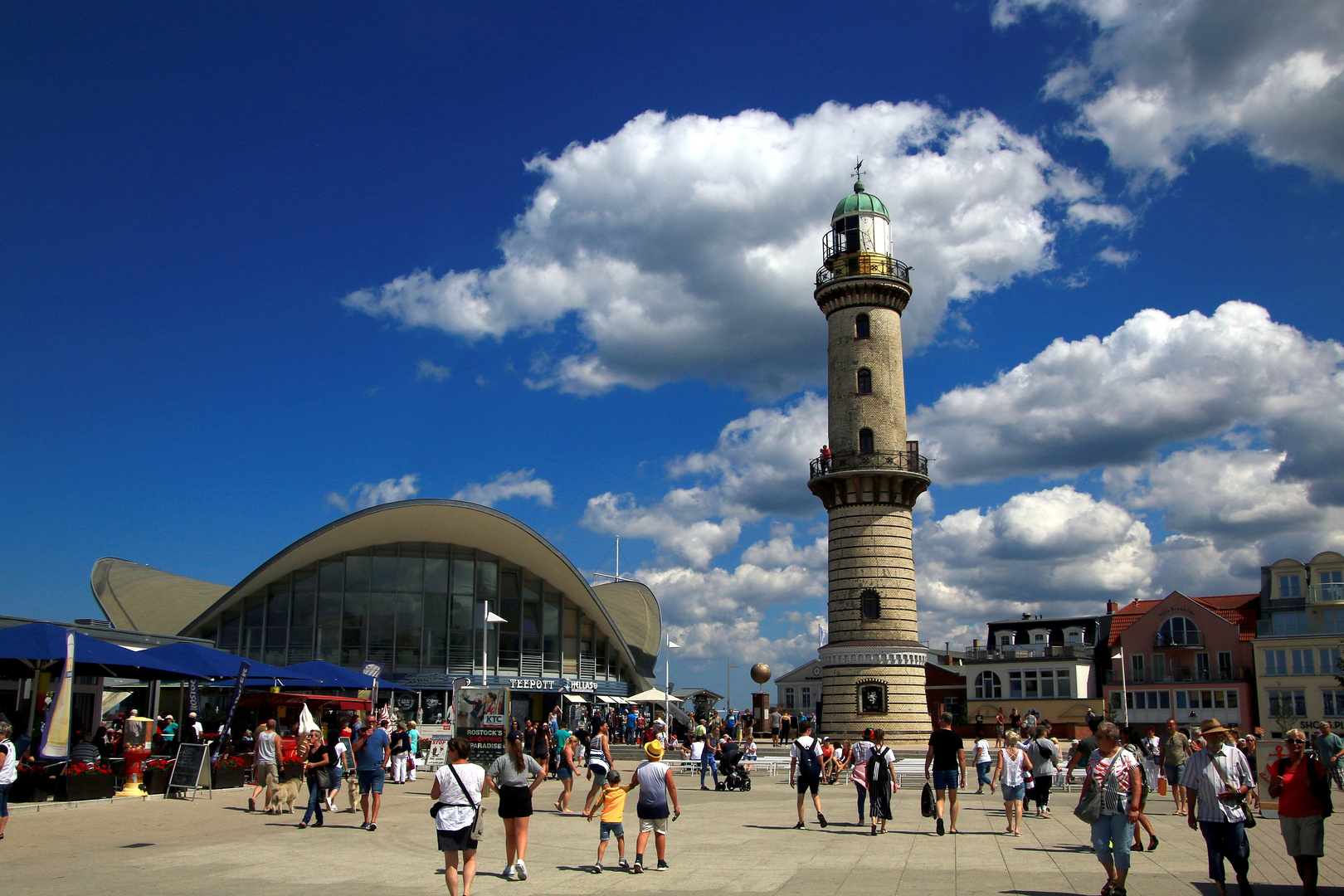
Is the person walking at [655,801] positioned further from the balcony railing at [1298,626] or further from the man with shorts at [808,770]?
the balcony railing at [1298,626]

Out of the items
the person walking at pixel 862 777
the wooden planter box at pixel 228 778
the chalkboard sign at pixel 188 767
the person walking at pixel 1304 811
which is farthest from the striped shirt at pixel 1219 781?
the wooden planter box at pixel 228 778

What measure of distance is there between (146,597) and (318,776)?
108 ft

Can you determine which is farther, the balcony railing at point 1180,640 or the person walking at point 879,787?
the balcony railing at point 1180,640

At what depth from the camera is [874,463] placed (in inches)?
1286

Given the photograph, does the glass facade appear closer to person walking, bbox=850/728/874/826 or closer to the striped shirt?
person walking, bbox=850/728/874/826

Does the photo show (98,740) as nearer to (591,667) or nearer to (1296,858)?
(1296,858)

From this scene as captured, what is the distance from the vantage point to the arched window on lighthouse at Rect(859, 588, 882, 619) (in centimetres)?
3216

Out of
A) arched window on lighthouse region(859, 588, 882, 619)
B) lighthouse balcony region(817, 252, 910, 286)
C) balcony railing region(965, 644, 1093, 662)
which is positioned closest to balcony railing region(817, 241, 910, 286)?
lighthouse balcony region(817, 252, 910, 286)

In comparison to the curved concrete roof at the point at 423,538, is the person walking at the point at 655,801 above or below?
below

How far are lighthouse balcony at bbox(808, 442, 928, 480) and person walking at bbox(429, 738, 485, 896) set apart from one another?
24.4 metres

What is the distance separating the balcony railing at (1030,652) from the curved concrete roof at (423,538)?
27.4m

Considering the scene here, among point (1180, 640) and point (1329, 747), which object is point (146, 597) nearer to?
point (1329, 747)

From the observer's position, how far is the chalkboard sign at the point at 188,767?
18375 millimetres

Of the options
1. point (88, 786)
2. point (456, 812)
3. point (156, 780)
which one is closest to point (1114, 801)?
point (456, 812)
